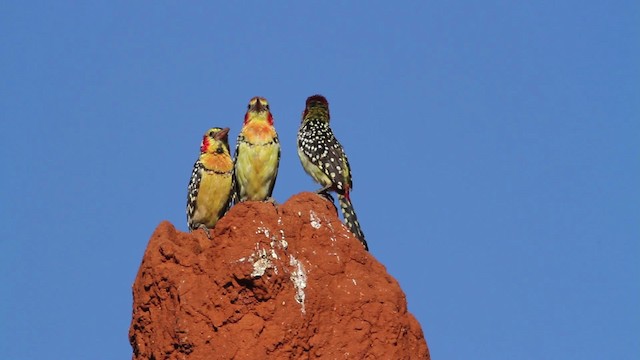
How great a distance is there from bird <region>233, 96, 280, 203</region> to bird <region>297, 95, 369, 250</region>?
936 mm

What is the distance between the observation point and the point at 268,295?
41.8 feet

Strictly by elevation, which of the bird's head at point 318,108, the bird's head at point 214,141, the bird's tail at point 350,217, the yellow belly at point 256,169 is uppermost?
the bird's head at point 318,108

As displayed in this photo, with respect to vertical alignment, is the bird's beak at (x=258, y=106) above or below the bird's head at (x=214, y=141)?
above

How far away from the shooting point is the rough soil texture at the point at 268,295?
500 inches

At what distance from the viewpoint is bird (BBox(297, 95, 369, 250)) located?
57.2ft

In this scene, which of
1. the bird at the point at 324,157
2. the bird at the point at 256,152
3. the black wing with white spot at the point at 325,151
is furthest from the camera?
the black wing with white spot at the point at 325,151

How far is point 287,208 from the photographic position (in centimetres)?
1359

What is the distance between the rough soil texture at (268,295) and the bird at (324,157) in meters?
3.17

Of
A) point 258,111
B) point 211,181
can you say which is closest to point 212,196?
point 211,181

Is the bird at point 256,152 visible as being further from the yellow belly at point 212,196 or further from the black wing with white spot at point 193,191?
the black wing with white spot at point 193,191

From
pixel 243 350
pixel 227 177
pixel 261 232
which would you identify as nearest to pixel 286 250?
pixel 261 232

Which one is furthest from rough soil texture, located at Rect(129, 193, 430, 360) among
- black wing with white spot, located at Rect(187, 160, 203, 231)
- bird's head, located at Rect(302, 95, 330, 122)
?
bird's head, located at Rect(302, 95, 330, 122)

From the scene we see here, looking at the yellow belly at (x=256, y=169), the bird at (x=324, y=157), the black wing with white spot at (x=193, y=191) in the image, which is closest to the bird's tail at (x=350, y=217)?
the bird at (x=324, y=157)

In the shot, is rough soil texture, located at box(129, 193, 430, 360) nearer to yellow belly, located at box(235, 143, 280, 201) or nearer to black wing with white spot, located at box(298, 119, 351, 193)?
yellow belly, located at box(235, 143, 280, 201)
